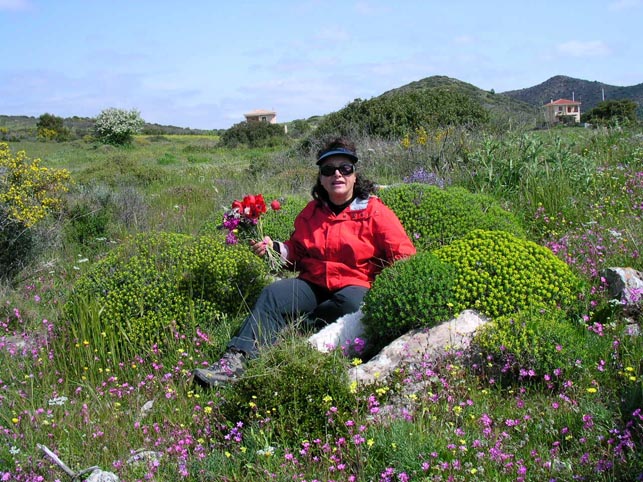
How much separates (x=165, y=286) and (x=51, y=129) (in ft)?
177

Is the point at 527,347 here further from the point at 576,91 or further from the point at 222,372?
the point at 576,91

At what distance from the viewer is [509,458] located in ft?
8.51

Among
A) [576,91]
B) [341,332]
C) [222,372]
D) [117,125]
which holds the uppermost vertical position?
[576,91]

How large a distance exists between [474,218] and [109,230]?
5373 millimetres

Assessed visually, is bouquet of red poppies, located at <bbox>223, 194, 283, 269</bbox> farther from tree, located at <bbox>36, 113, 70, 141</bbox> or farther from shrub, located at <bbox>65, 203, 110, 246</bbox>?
tree, located at <bbox>36, 113, 70, 141</bbox>

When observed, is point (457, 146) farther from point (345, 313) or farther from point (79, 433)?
point (79, 433)

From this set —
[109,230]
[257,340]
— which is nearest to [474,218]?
[257,340]

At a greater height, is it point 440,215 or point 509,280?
point 440,215

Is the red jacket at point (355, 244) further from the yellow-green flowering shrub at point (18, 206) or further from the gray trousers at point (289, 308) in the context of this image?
the yellow-green flowering shrub at point (18, 206)

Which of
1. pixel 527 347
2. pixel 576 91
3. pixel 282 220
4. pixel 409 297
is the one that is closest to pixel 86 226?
pixel 282 220

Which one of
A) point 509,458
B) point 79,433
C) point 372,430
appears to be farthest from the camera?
point 79,433

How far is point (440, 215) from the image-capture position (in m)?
5.59

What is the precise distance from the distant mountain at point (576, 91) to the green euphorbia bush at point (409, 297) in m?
48.0

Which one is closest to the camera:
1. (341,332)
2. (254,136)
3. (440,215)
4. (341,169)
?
(341,332)
